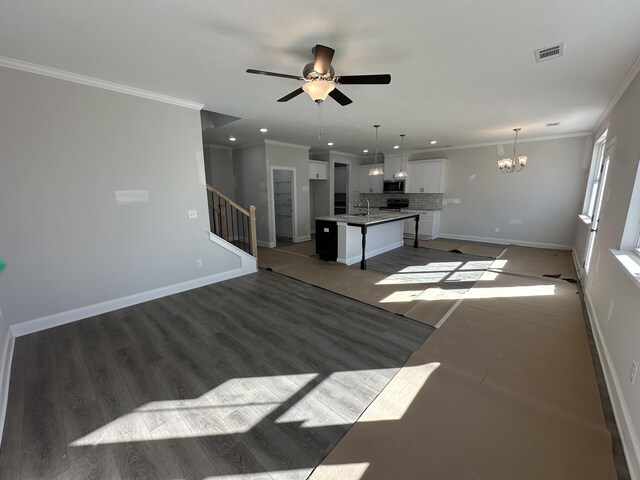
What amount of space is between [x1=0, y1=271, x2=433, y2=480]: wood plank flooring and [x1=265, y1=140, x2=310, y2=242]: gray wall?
4.12 metres

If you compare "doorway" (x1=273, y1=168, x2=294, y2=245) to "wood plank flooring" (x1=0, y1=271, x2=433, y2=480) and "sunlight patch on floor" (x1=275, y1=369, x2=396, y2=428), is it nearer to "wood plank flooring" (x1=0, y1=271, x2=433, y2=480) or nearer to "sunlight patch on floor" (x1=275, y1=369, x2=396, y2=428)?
"wood plank flooring" (x1=0, y1=271, x2=433, y2=480)

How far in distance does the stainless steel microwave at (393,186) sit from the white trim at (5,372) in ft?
27.5

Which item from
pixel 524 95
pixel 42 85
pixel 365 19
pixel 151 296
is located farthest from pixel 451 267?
pixel 42 85

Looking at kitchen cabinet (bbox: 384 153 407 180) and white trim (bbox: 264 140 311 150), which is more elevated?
white trim (bbox: 264 140 311 150)

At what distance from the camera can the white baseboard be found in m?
1.43

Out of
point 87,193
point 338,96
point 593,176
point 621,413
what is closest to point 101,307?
point 87,193

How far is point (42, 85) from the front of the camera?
272 centimetres

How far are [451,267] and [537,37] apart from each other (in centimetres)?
368

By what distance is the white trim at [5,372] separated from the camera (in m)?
1.82

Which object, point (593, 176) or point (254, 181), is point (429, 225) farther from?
point (254, 181)

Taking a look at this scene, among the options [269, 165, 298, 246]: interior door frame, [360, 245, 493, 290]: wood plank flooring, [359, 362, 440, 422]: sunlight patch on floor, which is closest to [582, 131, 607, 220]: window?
[360, 245, 493, 290]: wood plank flooring

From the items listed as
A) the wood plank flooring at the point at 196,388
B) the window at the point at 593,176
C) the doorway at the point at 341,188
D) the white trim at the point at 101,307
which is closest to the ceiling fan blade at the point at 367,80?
the wood plank flooring at the point at 196,388

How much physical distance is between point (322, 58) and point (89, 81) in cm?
271

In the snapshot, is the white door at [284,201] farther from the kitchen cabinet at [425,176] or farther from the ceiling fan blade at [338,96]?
the ceiling fan blade at [338,96]
